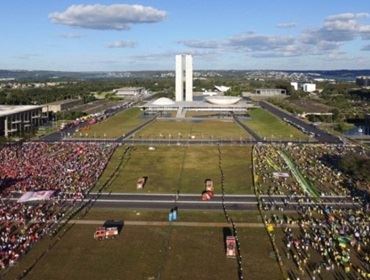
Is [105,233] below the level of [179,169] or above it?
below

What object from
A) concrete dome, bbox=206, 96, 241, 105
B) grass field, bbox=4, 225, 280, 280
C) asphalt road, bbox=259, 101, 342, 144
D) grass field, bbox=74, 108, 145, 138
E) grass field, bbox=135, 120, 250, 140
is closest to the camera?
grass field, bbox=4, 225, 280, 280

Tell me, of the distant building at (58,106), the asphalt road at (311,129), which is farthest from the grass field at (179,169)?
the distant building at (58,106)

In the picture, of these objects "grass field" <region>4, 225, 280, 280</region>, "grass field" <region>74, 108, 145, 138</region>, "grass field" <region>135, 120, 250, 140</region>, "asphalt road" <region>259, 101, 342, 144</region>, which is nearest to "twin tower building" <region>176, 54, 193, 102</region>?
"grass field" <region>74, 108, 145, 138</region>

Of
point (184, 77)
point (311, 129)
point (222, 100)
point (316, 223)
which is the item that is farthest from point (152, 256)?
point (184, 77)

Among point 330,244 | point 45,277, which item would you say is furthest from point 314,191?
point 45,277

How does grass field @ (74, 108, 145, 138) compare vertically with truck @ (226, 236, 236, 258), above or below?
above

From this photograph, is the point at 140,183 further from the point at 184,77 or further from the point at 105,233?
the point at 184,77

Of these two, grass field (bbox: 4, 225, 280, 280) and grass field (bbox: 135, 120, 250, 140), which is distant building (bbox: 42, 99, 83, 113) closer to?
grass field (bbox: 135, 120, 250, 140)
